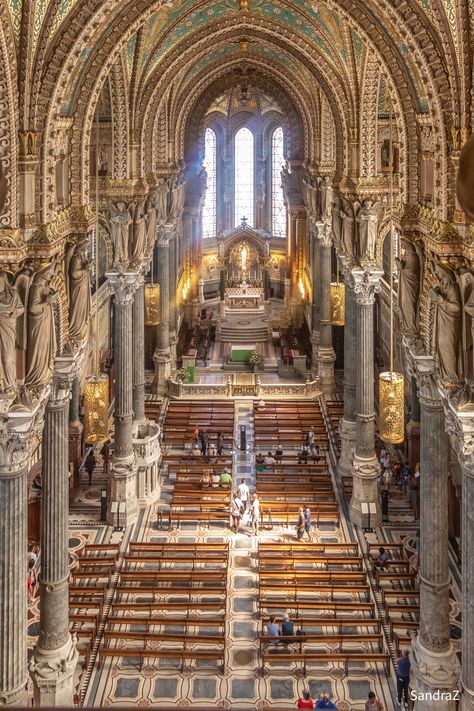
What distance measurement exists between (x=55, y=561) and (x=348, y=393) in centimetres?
1649

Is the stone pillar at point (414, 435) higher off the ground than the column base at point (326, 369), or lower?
lower

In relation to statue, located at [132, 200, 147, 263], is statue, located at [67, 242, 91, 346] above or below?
below

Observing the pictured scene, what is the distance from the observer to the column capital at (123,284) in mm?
25203

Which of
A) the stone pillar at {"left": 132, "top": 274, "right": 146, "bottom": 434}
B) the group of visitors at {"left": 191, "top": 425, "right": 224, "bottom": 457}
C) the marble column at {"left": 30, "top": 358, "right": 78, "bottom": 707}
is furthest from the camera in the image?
the group of visitors at {"left": 191, "top": 425, "right": 224, "bottom": 457}

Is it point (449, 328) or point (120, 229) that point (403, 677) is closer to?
point (449, 328)

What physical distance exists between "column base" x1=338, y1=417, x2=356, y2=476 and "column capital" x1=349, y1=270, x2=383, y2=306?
5.60m

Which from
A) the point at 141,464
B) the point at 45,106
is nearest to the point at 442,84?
the point at 45,106

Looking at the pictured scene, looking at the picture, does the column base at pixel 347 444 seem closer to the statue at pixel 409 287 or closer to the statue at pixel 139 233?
the statue at pixel 139 233

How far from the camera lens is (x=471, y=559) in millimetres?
12945

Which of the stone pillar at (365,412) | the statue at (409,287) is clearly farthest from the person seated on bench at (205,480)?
the statue at (409,287)

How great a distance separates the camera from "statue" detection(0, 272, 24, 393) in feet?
41.2

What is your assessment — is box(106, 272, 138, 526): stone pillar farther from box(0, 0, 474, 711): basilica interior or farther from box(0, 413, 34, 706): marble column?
box(0, 413, 34, 706): marble column

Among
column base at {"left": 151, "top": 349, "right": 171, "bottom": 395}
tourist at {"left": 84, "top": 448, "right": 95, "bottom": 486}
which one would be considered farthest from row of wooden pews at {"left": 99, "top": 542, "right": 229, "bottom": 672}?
column base at {"left": 151, "top": 349, "right": 171, "bottom": 395}

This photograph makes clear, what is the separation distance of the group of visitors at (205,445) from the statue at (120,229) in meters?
10.7
